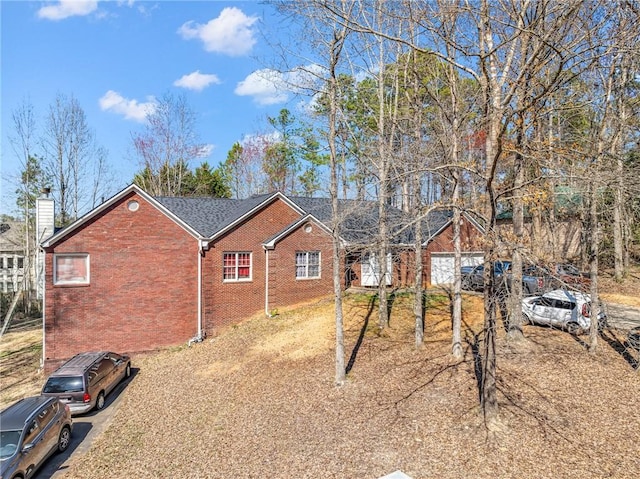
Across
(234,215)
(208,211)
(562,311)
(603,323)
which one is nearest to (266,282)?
(234,215)

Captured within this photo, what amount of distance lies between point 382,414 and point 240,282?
12.5 metres

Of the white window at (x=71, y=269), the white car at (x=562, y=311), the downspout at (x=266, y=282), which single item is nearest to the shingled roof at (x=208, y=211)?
the downspout at (x=266, y=282)

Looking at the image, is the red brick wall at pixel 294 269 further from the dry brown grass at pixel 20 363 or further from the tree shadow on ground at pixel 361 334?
the dry brown grass at pixel 20 363

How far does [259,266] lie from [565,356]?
14.3 m

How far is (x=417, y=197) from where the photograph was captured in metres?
14.4

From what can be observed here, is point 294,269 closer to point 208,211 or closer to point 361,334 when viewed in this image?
point 208,211

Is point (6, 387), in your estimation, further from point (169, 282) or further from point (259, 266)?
point (259, 266)

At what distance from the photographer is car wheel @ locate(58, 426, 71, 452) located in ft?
37.2

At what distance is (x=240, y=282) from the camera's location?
21359 millimetres

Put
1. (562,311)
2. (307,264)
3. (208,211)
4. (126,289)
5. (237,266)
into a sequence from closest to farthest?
(562,311), (126,289), (237,266), (307,264), (208,211)

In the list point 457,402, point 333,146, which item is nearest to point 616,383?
point 457,402

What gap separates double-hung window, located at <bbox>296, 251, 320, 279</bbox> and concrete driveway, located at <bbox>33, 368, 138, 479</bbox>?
33.4 feet

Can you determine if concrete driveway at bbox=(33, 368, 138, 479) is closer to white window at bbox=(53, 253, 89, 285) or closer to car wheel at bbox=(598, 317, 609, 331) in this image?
white window at bbox=(53, 253, 89, 285)

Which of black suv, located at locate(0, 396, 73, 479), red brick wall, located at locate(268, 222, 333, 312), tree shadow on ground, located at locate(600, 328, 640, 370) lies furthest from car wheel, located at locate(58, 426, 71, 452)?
tree shadow on ground, located at locate(600, 328, 640, 370)
